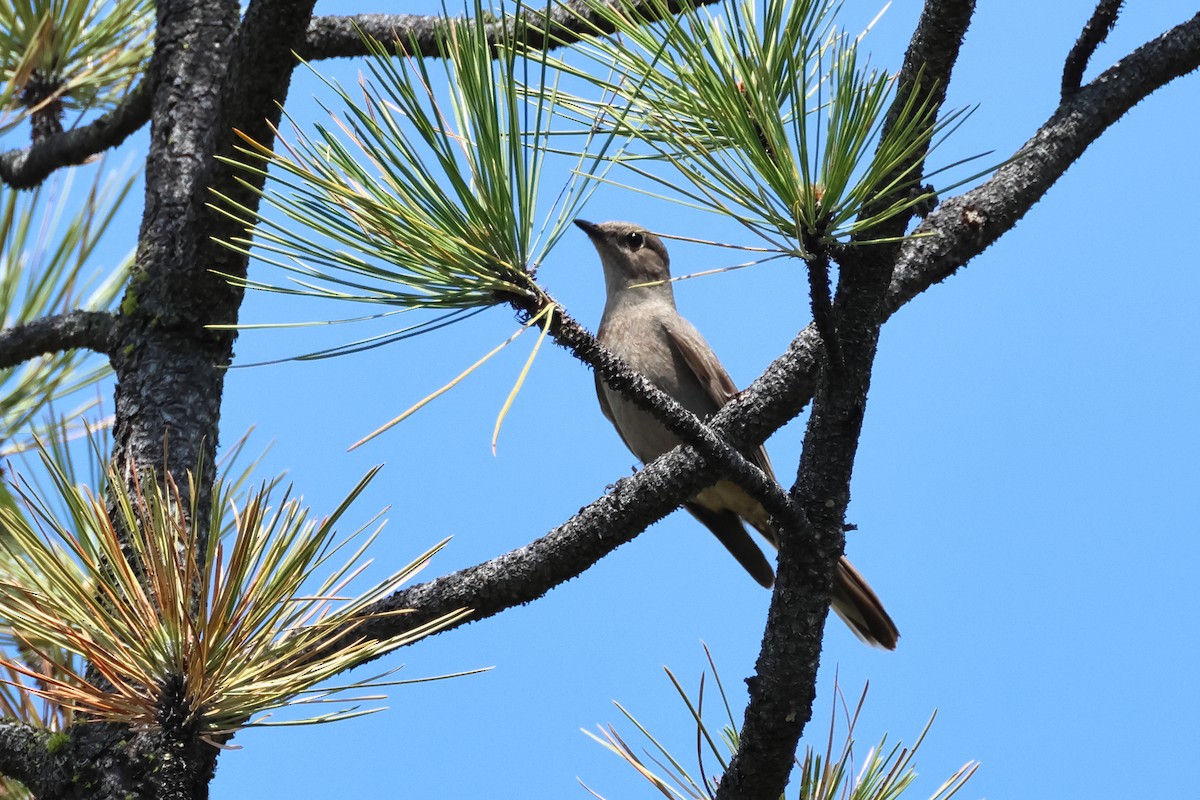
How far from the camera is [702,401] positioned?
17.7ft

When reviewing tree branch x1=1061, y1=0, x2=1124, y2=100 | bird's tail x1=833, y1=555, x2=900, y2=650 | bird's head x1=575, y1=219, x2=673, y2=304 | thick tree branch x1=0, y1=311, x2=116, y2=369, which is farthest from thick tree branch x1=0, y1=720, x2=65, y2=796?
bird's head x1=575, y1=219, x2=673, y2=304

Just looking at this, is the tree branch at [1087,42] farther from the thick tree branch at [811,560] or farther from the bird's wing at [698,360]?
the bird's wing at [698,360]

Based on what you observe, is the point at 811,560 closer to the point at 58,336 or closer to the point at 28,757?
the point at 28,757

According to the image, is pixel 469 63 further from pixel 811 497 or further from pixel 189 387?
pixel 189 387

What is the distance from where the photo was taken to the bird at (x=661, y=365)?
5.00m

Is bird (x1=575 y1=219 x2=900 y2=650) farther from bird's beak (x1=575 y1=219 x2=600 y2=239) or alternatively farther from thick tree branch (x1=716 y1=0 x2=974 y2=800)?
thick tree branch (x1=716 y1=0 x2=974 y2=800)

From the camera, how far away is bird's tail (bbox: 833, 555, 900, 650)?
165 inches

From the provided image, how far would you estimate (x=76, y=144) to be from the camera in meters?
4.02

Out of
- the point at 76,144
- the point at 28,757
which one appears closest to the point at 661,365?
the point at 76,144

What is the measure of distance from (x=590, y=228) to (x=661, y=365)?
2.64ft

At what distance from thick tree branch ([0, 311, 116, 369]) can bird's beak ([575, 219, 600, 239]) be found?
2658 mm

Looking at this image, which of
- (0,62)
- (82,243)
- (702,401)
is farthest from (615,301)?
(0,62)

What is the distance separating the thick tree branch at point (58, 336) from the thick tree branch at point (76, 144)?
77 centimetres

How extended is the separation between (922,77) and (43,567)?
184 centimetres
